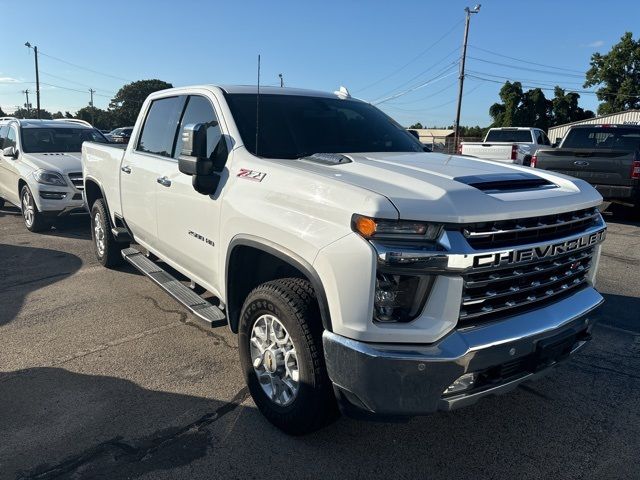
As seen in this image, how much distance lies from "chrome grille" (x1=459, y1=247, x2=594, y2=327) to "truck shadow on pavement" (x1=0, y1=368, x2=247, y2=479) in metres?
1.68

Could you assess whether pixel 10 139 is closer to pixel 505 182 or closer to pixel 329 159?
pixel 329 159

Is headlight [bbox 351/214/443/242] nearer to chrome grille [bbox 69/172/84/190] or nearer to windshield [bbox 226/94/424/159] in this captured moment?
windshield [bbox 226/94/424/159]

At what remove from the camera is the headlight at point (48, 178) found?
819 cm

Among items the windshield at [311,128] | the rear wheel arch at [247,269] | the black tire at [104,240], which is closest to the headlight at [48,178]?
the black tire at [104,240]

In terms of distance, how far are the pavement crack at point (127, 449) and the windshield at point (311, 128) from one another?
68.5 inches

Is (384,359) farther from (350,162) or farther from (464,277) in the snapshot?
(350,162)

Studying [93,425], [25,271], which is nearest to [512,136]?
[25,271]

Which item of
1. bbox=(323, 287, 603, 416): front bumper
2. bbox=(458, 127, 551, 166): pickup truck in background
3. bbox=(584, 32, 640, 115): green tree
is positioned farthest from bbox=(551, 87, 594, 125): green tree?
bbox=(323, 287, 603, 416): front bumper

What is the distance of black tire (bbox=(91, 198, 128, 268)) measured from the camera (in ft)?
19.5

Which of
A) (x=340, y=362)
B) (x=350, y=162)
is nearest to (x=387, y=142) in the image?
(x=350, y=162)

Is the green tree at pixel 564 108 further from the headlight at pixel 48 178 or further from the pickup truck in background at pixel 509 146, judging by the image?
the headlight at pixel 48 178

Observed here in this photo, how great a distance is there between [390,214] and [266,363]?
1.30 metres

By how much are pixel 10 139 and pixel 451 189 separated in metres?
9.73

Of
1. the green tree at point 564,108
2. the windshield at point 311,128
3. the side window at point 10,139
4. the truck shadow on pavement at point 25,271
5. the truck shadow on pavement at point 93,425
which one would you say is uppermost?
the green tree at point 564,108
